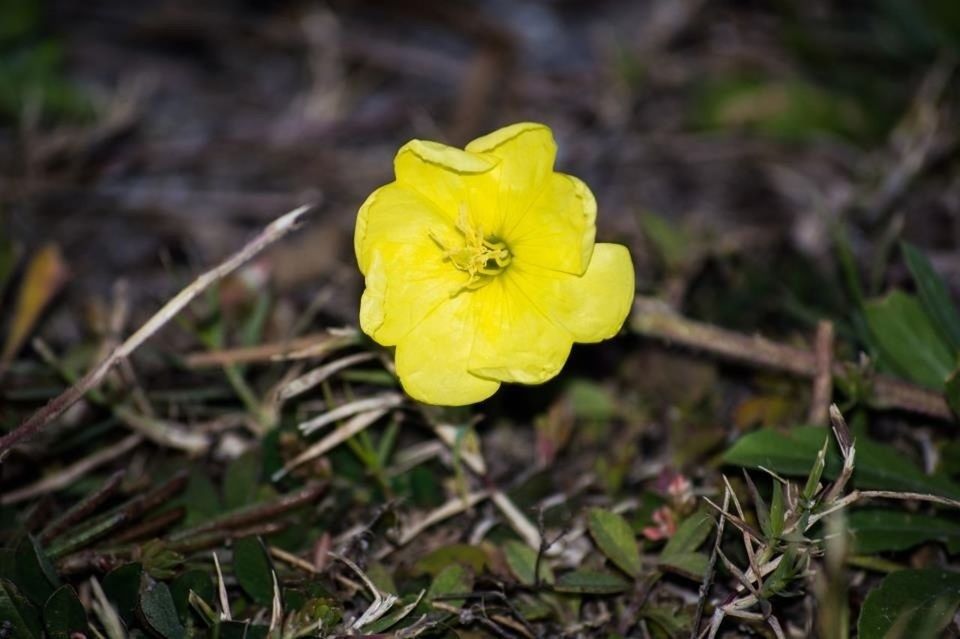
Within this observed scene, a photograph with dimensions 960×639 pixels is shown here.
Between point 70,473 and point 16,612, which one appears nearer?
point 16,612

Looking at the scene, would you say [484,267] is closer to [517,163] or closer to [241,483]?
[517,163]

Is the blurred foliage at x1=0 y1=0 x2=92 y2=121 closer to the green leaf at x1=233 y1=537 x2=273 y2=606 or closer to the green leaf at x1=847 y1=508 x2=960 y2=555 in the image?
the green leaf at x1=233 y1=537 x2=273 y2=606

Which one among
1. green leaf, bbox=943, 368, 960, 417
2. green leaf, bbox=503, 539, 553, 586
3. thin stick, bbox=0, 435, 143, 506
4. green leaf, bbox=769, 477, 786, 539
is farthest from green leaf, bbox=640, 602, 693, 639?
Result: thin stick, bbox=0, 435, 143, 506

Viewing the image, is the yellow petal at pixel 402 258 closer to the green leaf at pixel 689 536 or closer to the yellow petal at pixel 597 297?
the yellow petal at pixel 597 297

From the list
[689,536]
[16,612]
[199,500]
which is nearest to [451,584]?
[689,536]

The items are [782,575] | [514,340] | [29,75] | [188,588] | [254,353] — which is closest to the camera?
[782,575]
